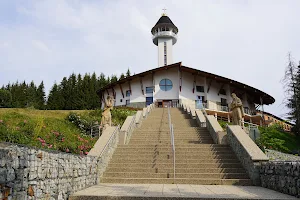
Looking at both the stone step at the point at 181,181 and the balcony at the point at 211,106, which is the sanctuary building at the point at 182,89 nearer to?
the balcony at the point at 211,106

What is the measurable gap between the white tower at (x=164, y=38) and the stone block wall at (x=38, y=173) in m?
33.8

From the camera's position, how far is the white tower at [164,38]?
3856 centimetres

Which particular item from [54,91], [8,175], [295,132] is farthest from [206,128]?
[54,91]

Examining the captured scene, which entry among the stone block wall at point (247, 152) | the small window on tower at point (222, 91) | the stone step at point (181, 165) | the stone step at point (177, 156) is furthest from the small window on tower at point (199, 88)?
the stone step at point (181, 165)

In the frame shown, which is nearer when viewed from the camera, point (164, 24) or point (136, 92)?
point (136, 92)

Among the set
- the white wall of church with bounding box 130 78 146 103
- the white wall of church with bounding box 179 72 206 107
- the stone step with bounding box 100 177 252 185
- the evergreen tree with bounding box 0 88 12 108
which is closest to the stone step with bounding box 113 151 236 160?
the stone step with bounding box 100 177 252 185

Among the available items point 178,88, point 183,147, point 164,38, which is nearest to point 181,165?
point 183,147

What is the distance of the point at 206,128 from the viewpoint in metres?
12.2

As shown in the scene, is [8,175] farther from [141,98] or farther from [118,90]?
[118,90]

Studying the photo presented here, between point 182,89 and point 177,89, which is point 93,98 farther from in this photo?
point 182,89

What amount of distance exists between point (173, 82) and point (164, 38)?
1211cm

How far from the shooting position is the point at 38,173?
3.82 m

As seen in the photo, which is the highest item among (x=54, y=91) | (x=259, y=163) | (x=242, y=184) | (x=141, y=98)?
(x=54, y=91)

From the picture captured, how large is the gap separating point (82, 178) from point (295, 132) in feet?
82.5
